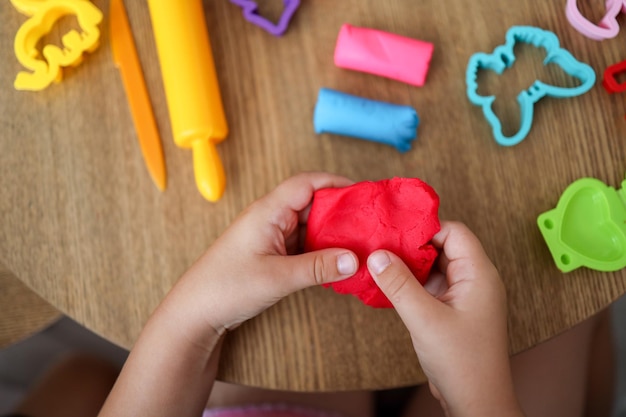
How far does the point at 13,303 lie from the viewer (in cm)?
78

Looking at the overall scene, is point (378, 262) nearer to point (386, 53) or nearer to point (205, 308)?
point (205, 308)

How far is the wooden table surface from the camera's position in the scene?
561 millimetres

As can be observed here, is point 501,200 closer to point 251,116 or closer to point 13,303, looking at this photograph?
point 251,116

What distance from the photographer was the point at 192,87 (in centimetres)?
60

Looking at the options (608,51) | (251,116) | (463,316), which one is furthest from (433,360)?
(608,51)

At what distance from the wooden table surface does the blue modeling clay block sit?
19 millimetres

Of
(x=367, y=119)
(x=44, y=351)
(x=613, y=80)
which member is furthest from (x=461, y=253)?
(x=44, y=351)

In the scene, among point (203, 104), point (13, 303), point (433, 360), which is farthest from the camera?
point (13, 303)

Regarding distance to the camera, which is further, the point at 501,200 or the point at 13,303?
the point at 13,303

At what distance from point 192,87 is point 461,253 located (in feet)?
1.15

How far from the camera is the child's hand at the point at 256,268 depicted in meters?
0.49

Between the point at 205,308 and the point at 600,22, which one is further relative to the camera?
the point at 600,22

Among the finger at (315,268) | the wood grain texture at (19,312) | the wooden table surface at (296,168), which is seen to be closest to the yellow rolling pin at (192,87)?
the wooden table surface at (296,168)

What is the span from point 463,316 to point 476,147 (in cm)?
23
